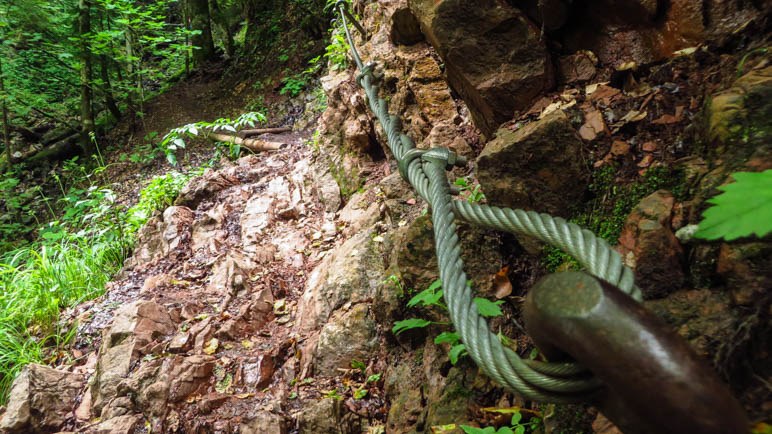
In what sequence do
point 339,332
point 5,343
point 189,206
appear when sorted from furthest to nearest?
point 189,206 → point 5,343 → point 339,332

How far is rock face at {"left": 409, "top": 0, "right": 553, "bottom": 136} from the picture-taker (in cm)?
205

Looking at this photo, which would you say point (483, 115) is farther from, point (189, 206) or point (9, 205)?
point (9, 205)

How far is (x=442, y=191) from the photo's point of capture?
1.24m

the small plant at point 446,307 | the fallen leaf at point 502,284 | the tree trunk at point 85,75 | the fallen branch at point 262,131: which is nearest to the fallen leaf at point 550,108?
the fallen leaf at point 502,284

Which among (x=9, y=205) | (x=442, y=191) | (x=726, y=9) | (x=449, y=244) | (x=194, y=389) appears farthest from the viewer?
(x=9, y=205)

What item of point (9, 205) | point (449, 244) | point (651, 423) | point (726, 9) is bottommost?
point (651, 423)

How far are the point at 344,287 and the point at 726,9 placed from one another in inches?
96.8

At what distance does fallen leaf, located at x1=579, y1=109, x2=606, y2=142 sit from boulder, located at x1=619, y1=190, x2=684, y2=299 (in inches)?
17.5

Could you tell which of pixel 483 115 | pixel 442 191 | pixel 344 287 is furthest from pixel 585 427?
pixel 344 287

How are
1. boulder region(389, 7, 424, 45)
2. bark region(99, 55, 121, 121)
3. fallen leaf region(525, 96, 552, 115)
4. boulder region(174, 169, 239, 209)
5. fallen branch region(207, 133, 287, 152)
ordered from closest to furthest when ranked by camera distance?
1. fallen leaf region(525, 96, 552, 115)
2. boulder region(389, 7, 424, 45)
3. boulder region(174, 169, 239, 209)
4. fallen branch region(207, 133, 287, 152)
5. bark region(99, 55, 121, 121)

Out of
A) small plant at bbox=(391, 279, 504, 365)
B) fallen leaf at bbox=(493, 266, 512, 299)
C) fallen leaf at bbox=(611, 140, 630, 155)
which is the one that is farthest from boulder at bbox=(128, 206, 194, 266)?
fallen leaf at bbox=(611, 140, 630, 155)

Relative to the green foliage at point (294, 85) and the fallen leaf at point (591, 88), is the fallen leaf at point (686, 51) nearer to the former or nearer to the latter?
the fallen leaf at point (591, 88)

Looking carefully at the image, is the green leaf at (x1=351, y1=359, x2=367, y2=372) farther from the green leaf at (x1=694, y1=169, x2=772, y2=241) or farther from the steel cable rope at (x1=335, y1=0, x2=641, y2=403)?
the green leaf at (x1=694, y1=169, x2=772, y2=241)

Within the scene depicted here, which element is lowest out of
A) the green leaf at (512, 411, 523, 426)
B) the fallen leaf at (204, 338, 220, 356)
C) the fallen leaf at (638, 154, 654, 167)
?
the green leaf at (512, 411, 523, 426)
